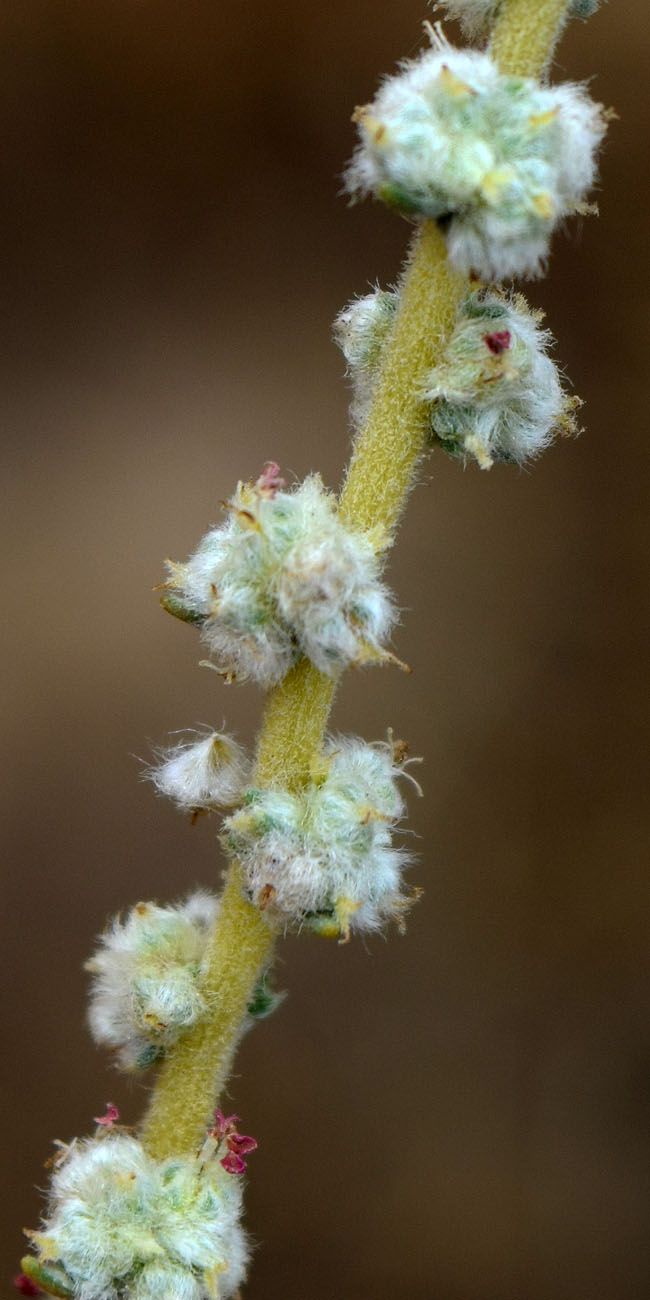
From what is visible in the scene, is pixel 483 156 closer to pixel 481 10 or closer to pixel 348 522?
pixel 481 10

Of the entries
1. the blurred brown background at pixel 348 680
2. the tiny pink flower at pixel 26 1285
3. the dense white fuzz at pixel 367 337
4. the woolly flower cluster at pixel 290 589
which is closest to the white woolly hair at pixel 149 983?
the tiny pink flower at pixel 26 1285

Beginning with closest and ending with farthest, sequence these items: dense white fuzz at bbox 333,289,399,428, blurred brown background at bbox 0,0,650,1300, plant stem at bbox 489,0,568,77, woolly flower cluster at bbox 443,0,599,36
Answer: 1. plant stem at bbox 489,0,568,77
2. woolly flower cluster at bbox 443,0,599,36
3. dense white fuzz at bbox 333,289,399,428
4. blurred brown background at bbox 0,0,650,1300

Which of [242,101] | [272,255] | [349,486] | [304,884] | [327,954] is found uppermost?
[242,101]

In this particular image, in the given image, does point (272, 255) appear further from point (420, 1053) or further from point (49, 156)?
point (420, 1053)

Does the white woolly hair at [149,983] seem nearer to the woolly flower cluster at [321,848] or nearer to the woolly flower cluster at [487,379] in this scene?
the woolly flower cluster at [321,848]

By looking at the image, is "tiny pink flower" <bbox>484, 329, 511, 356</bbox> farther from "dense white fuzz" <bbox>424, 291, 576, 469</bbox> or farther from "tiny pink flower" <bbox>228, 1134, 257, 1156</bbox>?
"tiny pink flower" <bbox>228, 1134, 257, 1156</bbox>

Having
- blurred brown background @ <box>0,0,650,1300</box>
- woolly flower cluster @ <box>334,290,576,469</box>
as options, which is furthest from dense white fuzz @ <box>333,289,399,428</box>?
blurred brown background @ <box>0,0,650,1300</box>

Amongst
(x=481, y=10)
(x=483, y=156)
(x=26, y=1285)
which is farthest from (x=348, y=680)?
(x=483, y=156)

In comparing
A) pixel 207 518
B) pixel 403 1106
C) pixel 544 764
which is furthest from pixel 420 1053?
pixel 207 518
